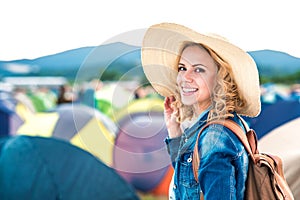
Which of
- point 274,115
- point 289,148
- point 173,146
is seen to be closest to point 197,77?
point 173,146

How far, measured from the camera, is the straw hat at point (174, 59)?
1.12m

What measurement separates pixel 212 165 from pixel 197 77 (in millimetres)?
186

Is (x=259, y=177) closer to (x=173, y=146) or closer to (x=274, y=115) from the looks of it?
(x=173, y=146)

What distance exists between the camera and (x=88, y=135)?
1285 mm

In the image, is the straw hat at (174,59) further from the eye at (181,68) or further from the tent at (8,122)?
the tent at (8,122)

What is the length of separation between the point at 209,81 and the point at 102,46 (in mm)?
227

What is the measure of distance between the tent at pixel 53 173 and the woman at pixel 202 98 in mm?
503

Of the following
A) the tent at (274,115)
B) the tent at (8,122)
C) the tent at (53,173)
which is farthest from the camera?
the tent at (8,122)

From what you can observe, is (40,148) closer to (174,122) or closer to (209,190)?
(174,122)

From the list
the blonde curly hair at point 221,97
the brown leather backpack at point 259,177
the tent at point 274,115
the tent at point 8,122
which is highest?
the blonde curly hair at point 221,97

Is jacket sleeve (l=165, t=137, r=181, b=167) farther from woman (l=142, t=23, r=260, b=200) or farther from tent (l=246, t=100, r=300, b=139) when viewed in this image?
tent (l=246, t=100, r=300, b=139)

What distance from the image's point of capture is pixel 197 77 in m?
1.08

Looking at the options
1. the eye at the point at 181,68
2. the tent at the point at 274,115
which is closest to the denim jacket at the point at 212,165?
the eye at the point at 181,68

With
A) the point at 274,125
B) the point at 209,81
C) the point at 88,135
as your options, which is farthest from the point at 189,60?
the point at 274,125
